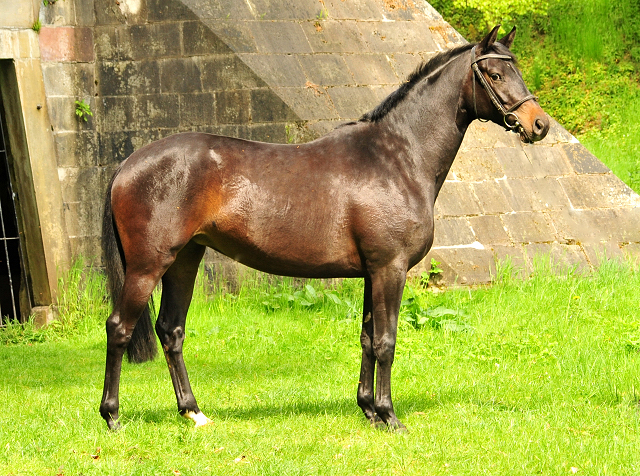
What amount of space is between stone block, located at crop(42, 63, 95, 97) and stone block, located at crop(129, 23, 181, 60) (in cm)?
63

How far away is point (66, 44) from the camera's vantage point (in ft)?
30.1

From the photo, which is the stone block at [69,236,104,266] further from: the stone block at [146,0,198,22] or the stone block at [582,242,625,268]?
the stone block at [582,242,625,268]

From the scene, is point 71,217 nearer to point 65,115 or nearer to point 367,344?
point 65,115

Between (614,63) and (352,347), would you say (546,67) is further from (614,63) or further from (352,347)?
(352,347)

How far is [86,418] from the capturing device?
5336mm

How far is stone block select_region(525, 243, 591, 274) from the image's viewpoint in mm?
9289

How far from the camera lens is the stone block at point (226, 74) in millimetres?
9000

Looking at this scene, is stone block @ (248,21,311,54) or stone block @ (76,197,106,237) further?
stone block @ (248,21,311,54)

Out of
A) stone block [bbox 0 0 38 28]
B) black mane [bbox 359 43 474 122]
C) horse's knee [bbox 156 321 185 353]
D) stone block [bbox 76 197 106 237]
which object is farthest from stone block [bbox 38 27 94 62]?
black mane [bbox 359 43 474 122]

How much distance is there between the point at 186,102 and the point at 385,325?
198 inches

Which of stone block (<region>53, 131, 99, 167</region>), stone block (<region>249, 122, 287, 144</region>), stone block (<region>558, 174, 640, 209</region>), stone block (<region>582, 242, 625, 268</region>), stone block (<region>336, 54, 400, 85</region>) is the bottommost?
stone block (<region>582, 242, 625, 268</region>)

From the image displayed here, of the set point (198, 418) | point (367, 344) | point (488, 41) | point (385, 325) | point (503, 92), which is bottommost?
point (198, 418)

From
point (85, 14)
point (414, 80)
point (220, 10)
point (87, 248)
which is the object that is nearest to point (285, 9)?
point (220, 10)

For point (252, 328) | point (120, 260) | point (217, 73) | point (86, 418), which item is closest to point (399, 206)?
point (120, 260)
